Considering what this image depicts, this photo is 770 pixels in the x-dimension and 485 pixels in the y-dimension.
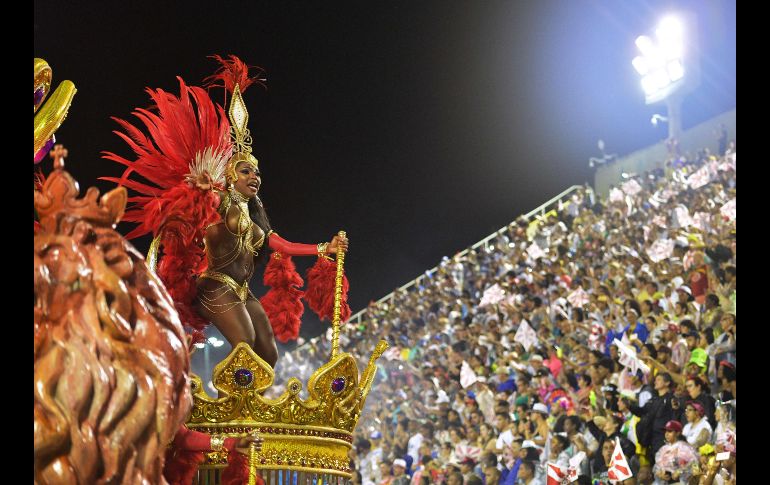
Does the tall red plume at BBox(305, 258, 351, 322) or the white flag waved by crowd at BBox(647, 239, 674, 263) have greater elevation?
the white flag waved by crowd at BBox(647, 239, 674, 263)

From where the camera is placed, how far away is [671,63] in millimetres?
17891

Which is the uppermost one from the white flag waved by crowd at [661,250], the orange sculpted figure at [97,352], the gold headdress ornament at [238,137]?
the white flag waved by crowd at [661,250]

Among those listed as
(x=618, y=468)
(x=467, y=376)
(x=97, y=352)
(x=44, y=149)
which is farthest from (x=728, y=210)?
(x=97, y=352)

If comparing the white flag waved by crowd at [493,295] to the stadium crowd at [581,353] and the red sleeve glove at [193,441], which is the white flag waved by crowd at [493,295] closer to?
the stadium crowd at [581,353]

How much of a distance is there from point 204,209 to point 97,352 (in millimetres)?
1938

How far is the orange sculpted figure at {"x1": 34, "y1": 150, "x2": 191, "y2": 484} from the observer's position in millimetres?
1696

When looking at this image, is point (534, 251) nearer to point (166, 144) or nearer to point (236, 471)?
point (166, 144)

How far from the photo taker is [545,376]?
354 inches

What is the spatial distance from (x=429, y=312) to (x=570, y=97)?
17.0 feet

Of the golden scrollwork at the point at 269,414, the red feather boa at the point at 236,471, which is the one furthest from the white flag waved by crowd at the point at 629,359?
the red feather boa at the point at 236,471

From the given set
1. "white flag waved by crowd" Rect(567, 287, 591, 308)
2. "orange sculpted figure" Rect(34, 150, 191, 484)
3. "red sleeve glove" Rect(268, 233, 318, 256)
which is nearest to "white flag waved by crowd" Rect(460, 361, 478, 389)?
"white flag waved by crowd" Rect(567, 287, 591, 308)

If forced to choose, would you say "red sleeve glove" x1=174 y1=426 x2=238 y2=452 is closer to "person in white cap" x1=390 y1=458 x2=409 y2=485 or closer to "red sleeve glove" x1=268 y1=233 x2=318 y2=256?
"red sleeve glove" x1=268 y1=233 x2=318 y2=256

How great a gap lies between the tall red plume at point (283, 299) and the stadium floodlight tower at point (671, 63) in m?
13.5

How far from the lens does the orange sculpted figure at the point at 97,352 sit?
170 cm
